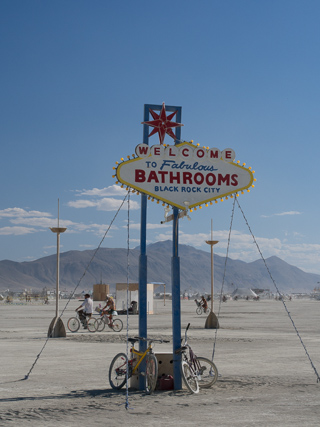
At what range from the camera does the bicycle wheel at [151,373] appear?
34.7ft

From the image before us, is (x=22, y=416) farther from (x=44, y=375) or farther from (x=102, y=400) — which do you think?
(x=44, y=375)

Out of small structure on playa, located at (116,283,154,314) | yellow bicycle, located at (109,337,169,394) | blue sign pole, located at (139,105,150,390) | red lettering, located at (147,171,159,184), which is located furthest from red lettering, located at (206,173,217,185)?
small structure on playa, located at (116,283,154,314)

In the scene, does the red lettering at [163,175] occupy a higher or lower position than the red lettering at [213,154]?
lower

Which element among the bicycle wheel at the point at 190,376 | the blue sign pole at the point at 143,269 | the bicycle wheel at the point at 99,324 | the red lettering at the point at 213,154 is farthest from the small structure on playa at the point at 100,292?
the bicycle wheel at the point at 190,376

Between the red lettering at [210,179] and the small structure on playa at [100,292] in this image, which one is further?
the small structure on playa at [100,292]

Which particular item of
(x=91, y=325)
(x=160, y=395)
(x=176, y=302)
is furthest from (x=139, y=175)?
(x=91, y=325)

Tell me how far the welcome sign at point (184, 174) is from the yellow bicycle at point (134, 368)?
261cm

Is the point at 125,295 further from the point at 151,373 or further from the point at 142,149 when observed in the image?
the point at 151,373

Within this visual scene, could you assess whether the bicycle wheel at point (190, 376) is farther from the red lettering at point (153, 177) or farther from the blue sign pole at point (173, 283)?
the red lettering at point (153, 177)

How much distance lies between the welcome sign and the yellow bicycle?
261cm

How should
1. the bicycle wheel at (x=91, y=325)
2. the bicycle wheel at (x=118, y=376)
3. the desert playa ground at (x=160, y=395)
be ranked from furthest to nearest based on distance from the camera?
the bicycle wheel at (x=91, y=325), the bicycle wheel at (x=118, y=376), the desert playa ground at (x=160, y=395)

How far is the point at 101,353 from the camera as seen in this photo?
17.2 metres

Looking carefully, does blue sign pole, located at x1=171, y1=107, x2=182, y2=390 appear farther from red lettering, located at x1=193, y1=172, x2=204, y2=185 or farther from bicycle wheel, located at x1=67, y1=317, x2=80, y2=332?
bicycle wheel, located at x1=67, y1=317, x2=80, y2=332

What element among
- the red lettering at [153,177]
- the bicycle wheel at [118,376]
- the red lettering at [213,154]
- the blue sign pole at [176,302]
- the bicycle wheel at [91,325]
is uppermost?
the red lettering at [213,154]
